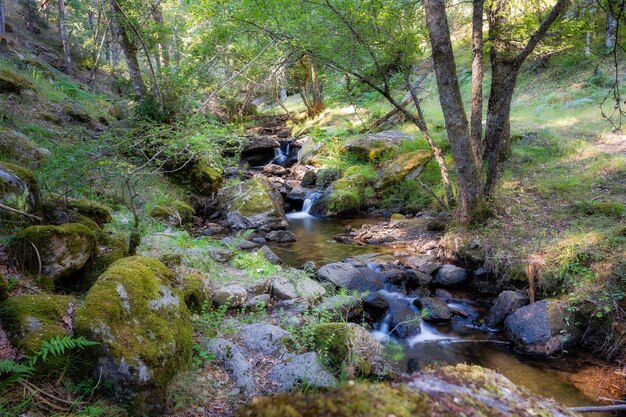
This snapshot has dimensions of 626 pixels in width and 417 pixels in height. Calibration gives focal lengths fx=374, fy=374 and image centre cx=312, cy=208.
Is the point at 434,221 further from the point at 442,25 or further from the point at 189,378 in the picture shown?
the point at 189,378

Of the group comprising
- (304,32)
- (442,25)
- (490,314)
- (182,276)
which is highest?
(304,32)

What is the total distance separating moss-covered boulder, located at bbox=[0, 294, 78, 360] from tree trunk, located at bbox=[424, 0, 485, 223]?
6.39m

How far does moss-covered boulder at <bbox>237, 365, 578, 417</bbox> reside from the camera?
1.02 meters

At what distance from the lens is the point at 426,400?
44.7 inches

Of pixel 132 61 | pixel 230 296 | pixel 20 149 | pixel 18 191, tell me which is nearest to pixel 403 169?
pixel 230 296

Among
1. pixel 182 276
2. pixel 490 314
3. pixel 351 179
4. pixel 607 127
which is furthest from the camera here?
pixel 351 179

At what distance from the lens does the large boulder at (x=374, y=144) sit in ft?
45.2

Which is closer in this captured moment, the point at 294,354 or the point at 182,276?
the point at 294,354

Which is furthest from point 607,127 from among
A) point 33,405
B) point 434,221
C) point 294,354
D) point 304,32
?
point 33,405

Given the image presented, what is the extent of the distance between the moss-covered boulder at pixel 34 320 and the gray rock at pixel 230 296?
204cm

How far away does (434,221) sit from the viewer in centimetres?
934

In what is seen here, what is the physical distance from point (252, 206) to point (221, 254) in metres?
4.39

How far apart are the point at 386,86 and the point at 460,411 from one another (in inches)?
297

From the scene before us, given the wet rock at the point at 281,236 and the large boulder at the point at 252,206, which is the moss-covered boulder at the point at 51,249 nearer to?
the wet rock at the point at 281,236
